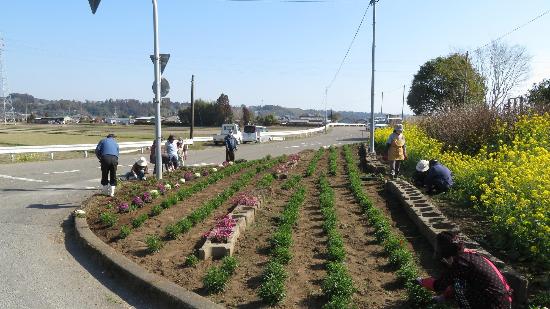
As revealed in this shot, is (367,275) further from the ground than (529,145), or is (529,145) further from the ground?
(529,145)

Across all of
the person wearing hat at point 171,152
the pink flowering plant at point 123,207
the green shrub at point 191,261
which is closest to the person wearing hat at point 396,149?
the pink flowering plant at point 123,207

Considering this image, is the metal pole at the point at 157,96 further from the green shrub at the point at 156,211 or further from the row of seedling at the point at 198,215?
the green shrub at the point at 156,211

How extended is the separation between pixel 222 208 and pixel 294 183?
2.97 meters

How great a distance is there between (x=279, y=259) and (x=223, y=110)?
81.7 meters

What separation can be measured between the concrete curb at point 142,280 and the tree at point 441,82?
31.3 meters

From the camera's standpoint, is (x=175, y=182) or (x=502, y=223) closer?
(x=502, y=223)

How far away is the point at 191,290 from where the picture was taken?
4.97 meters

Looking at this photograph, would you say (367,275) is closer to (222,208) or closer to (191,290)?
(191,290)

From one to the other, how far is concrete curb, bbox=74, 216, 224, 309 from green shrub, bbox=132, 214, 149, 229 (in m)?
0.61

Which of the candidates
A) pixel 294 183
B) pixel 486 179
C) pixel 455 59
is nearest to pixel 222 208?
pixel 294 183

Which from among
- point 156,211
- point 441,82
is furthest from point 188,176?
point 441,82

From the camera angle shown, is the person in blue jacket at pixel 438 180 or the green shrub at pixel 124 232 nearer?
the green shrub at pixel 124 232

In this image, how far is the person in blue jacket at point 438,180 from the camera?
9.41 metres

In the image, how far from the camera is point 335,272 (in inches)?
199
